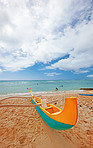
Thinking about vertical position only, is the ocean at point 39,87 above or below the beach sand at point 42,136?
above

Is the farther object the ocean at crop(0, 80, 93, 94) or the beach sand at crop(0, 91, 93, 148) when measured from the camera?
the ocean at crop(0, 80, 93, 94)

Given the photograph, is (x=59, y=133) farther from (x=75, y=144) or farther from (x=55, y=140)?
(x=75, y=144)

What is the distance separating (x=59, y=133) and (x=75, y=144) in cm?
56

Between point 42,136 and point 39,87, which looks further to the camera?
point 39,87

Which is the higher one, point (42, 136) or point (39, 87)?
point (39, 87)

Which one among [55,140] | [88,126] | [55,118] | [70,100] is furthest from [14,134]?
[88,126]

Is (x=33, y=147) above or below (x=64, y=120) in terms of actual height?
below

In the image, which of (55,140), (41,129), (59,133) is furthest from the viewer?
(41,129)

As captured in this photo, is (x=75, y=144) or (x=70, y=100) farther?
(x=75, y=144)

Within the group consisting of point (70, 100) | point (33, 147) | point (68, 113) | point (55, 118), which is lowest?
point (33, 147)

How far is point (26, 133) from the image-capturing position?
8.75 feet

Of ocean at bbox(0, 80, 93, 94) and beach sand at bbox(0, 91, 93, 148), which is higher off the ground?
ocean at bbox(0, 80, 93, 94)

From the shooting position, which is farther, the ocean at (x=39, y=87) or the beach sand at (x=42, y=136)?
the ocean at (x=39, y=87)

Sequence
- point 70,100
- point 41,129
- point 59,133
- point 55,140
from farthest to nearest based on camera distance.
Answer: point 41,129, point 59,133, point 55,140, point 70,100
